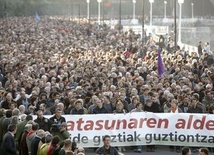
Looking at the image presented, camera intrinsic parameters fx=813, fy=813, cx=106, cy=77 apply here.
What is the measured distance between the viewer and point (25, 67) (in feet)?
89.6

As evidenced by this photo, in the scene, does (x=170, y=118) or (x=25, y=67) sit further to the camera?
(x=25, y=67)

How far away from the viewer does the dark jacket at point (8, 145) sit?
14906 millimetres

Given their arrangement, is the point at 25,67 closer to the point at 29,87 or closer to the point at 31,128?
the point at 29,87

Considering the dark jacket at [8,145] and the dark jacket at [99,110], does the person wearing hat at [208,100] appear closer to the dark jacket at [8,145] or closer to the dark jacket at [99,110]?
the dark jacket at [99,110]

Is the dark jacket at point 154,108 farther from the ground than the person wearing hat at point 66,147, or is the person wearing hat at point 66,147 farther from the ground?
the person wearing hat at point 66,147

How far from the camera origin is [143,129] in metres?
18.7

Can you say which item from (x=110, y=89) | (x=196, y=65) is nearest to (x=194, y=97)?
(x=110, y=89)

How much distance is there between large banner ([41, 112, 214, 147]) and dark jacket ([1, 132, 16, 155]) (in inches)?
139

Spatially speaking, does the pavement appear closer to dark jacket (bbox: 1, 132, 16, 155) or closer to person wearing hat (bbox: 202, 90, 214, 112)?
person wearing hat (bbox: 202, 90, 214, 112)

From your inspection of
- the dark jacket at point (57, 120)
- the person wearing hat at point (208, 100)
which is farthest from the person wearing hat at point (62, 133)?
→ the person wearing hat at point (208, 100)

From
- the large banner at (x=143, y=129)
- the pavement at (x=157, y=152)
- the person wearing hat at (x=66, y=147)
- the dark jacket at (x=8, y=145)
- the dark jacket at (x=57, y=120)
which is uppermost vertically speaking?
the person wearing hat at (x=66, y=147)

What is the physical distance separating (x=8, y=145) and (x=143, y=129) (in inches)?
180

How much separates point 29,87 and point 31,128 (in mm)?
7358

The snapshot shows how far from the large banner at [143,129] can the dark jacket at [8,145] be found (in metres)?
3.53
